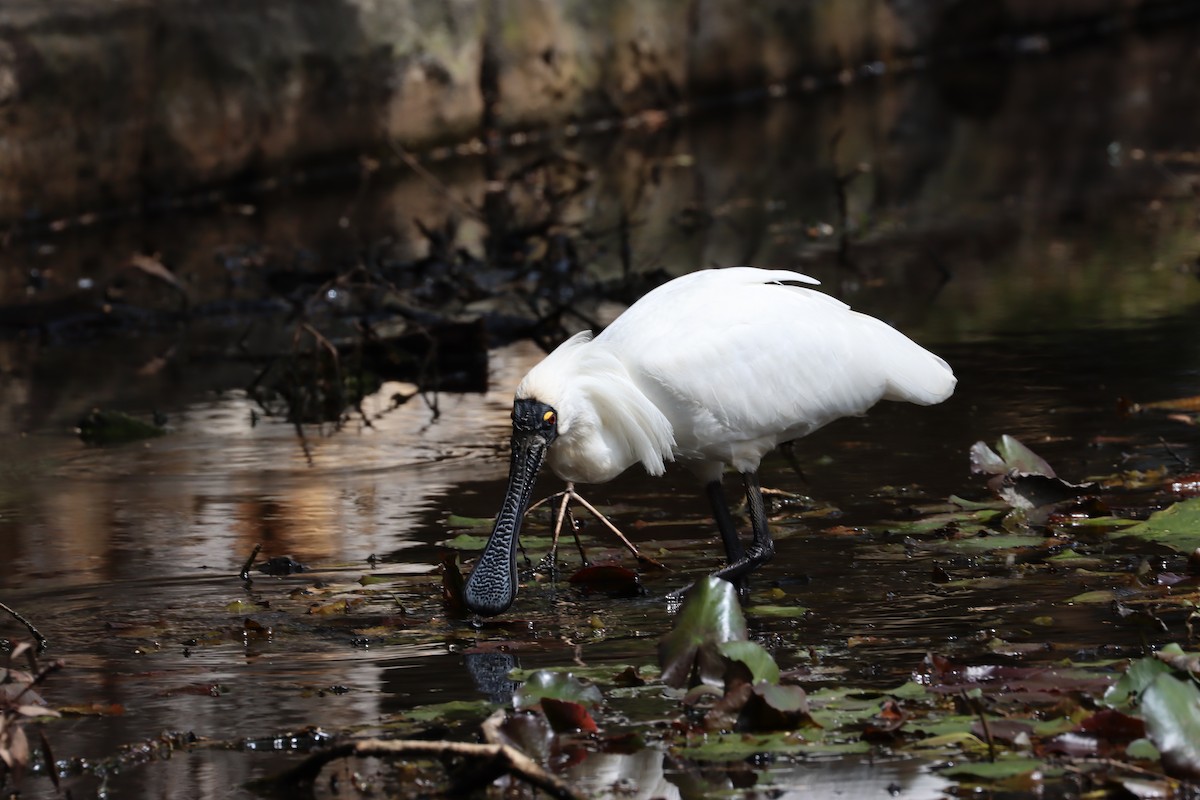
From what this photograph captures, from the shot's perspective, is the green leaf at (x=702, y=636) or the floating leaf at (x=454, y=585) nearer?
the green leaf at (x=702, y=636)

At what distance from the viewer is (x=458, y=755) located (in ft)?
14.3

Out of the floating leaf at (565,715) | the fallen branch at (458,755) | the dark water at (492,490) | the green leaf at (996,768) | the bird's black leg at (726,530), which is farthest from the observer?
the bird's black leg at (726,530)

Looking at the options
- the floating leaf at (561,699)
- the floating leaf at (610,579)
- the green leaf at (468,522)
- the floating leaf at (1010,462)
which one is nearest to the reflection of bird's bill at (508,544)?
the floating leaf at (610,579)

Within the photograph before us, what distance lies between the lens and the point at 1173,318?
10555 mm

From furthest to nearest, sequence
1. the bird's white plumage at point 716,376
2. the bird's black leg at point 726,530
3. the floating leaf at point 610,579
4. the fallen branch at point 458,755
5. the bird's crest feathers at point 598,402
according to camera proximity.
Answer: the bird's black leg at point 726,530 → the floating leaf at point 610,579 → the bird's white plumage at point 716,376 → the bird's crest feathers at point 598,402 → the fallen branch at point 458,755

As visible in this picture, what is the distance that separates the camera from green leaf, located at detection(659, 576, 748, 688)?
4961 millimetres

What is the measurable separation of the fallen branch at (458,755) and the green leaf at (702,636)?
0.68 meters

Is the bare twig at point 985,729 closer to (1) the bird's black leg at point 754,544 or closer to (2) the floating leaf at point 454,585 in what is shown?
(1) the bird's black leg at point 754,544

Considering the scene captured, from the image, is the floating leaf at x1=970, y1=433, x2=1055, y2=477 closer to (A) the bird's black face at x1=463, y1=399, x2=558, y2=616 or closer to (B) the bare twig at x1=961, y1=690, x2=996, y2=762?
(A) the bird's black face at x1=463, y1=399, x2=558, y2=616

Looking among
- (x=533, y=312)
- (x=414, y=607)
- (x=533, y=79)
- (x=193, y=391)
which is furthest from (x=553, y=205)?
(x=533, y=79)

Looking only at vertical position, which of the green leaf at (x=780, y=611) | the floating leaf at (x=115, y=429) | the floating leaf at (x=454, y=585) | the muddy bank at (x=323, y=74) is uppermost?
the muddy bank at (x=323, y=74)

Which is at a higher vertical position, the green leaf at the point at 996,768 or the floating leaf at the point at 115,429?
the green leaf at the point at 996,768

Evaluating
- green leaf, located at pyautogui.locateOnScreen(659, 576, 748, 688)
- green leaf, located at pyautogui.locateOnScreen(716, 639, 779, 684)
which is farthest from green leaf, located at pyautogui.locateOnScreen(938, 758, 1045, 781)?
green leaf, located at pyautogui.locateOnScreen(659, 576, 748, 688)

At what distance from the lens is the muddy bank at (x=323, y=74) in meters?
17.2
